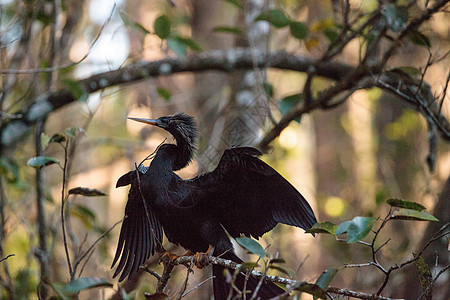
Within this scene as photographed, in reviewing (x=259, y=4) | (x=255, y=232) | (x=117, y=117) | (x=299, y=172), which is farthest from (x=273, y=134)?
(x=299, y=172)

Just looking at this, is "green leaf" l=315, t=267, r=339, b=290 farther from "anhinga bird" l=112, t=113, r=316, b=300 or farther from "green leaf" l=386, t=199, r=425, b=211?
"anhinga bird" l=112, t=113, r=316, b=300

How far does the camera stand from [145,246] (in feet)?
8.95

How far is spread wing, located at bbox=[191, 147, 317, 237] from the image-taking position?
244 centimetres

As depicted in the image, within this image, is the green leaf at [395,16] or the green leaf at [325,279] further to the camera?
the green leaf at [395,16]

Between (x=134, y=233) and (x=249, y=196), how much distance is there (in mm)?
693

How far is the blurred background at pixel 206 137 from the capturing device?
3756 millimetres

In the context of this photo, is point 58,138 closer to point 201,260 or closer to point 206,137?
point 201,260

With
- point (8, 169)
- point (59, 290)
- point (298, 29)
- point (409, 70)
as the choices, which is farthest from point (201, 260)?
point (298, 29)

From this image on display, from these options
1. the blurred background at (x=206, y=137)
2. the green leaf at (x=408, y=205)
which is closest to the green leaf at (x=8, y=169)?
the blurred background at (x=206, y=137)

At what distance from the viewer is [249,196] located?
2600 millimetres

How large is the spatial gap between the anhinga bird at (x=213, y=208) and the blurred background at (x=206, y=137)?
26 centimetres

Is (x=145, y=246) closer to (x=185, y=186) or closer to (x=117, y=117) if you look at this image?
(x=185, y=186)

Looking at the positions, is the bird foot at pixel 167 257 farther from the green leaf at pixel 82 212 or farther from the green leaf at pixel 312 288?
the green leaf at pixel 82 212

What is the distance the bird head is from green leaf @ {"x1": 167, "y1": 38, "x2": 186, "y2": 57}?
0.96 meters
